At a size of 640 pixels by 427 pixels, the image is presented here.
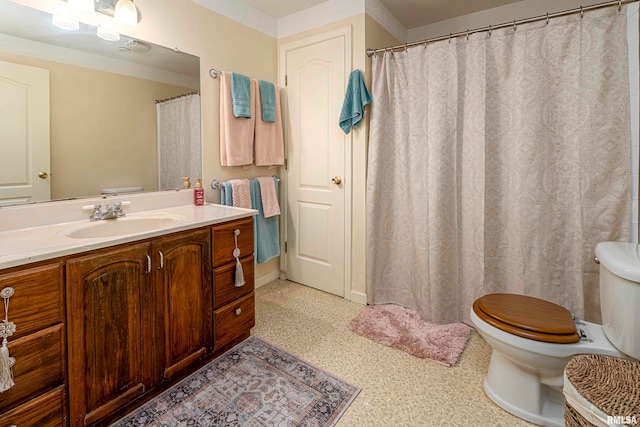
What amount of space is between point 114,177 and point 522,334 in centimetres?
221

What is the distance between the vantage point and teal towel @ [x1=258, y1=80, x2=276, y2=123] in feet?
8.68

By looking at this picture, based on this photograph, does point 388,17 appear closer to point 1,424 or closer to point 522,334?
point 522,334

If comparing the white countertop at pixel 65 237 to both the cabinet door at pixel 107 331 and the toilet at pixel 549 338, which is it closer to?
the cabinet door at pixel 107 331

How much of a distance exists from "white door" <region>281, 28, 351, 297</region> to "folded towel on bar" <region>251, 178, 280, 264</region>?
7.2 inches

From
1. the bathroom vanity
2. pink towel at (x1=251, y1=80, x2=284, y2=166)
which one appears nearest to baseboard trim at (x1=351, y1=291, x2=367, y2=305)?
the bathroom vanity

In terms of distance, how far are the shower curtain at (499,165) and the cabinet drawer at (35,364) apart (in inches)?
74.7

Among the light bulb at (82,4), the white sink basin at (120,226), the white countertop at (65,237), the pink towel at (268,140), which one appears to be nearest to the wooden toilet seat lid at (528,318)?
the white countertop at (65,237)

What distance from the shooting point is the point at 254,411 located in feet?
5.01

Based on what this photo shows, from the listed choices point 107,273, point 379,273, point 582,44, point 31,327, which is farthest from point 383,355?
point 582,44

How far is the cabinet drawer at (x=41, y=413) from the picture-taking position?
1115mm

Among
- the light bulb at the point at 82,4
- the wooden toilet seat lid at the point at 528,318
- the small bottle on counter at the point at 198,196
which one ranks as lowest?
the wooden toilet seat lid at the point at 528,318

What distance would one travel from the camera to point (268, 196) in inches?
110

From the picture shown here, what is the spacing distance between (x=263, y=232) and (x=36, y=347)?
174cm

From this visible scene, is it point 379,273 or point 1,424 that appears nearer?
point 1,424
